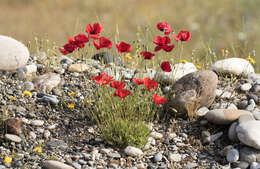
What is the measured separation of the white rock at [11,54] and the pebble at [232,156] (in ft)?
7.54

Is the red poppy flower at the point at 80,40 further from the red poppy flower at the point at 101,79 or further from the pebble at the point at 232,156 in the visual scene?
the pebble at the point at 232,156

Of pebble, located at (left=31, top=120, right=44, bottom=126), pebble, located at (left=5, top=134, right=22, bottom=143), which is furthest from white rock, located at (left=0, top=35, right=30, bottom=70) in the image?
pebble, located at (left=5, top=134, right=22, bottom=143)

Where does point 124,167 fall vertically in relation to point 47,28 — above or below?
below

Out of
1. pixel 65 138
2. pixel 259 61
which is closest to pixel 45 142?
pixel 65 138

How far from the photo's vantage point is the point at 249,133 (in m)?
3.15

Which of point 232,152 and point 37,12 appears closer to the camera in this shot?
point 232,152

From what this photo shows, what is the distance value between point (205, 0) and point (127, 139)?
7.48 meters

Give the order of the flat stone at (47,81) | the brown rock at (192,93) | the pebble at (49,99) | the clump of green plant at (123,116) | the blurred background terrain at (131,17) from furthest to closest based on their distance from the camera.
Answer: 1. the blurred background terrain at (131,17)
2. the flat stone at (47,81)
3. the pebble at (49,99)
4. the brown rock at (192,93)
5. the clump of green plant at (123,116)

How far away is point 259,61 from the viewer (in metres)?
5.82

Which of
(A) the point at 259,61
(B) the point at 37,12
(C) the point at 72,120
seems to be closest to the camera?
(C) the point at 72,120

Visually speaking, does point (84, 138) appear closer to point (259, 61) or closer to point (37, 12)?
point (259, 61)

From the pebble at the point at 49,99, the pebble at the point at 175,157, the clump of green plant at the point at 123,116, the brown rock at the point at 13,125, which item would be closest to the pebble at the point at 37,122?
the brown rock at the point at 13,125

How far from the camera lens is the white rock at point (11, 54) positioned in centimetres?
409

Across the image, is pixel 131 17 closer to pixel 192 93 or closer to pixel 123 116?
pixel 192 93
